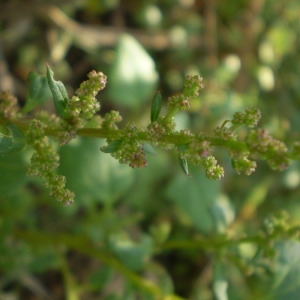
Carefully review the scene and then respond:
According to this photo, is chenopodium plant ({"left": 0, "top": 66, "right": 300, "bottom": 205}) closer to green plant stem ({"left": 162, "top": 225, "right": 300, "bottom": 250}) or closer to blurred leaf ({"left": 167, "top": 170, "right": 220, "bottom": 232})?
green plant stem ({"left": 162, "top": 225, "right": 300, "bottom": 250})

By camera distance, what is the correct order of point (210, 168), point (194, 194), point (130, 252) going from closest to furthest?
point (210, 168) < point (130, 252) < point (194, 194)

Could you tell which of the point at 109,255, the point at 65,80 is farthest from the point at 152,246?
the point at 65,80

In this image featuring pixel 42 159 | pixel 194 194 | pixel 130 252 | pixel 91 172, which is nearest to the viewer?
pixel 42 159

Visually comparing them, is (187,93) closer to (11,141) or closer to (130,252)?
(11,141)

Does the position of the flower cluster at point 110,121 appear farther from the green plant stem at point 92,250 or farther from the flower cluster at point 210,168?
the green plant stem at point 92,250

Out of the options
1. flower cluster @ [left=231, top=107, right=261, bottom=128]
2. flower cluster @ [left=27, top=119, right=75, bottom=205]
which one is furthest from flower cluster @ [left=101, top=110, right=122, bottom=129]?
flower cluster @ [left=231, top=107, right=261, bottom=128]

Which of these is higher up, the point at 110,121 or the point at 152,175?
the point at 152,175

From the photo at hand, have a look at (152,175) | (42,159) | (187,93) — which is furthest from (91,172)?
(187,93)
